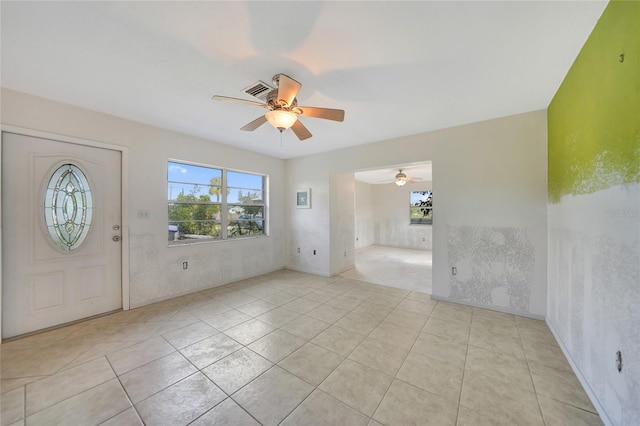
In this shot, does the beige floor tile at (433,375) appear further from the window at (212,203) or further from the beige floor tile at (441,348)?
the window at (212,203)

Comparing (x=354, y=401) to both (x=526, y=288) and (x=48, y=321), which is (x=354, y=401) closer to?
(x=526, y=288)

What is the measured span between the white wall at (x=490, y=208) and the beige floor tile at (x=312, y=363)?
7.10 ft

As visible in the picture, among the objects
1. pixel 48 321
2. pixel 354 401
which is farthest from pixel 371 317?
pixel 48 321

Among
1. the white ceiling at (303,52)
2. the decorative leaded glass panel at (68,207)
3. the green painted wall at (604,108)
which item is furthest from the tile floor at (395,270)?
the decorative leaded glass panel at (68,207)

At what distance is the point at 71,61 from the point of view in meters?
1.86

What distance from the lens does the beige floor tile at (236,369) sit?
5.62 ft

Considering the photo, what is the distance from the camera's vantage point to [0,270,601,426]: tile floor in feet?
4.76

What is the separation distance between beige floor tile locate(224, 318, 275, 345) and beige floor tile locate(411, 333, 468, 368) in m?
1.57

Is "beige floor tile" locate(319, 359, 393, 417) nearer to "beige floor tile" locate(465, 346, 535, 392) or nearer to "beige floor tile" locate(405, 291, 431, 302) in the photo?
"beige floor tile" locate(465, 346, 535, 392)

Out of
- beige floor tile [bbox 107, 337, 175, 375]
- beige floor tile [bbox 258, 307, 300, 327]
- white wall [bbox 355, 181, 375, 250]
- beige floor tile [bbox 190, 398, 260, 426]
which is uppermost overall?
white wall [bbox 355, 181, 375, 250]

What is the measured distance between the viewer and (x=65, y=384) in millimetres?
1694

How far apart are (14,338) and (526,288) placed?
579cm

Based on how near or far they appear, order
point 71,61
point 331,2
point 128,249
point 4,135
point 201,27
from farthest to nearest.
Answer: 1. point 128,249
2. point 4,135
3. point 71,61
4. point 201,27
5. point 331,2

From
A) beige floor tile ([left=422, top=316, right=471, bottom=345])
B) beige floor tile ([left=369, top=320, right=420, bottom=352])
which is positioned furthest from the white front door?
beige floor tile ([left=422, top=316, right=471, bottom=345])
